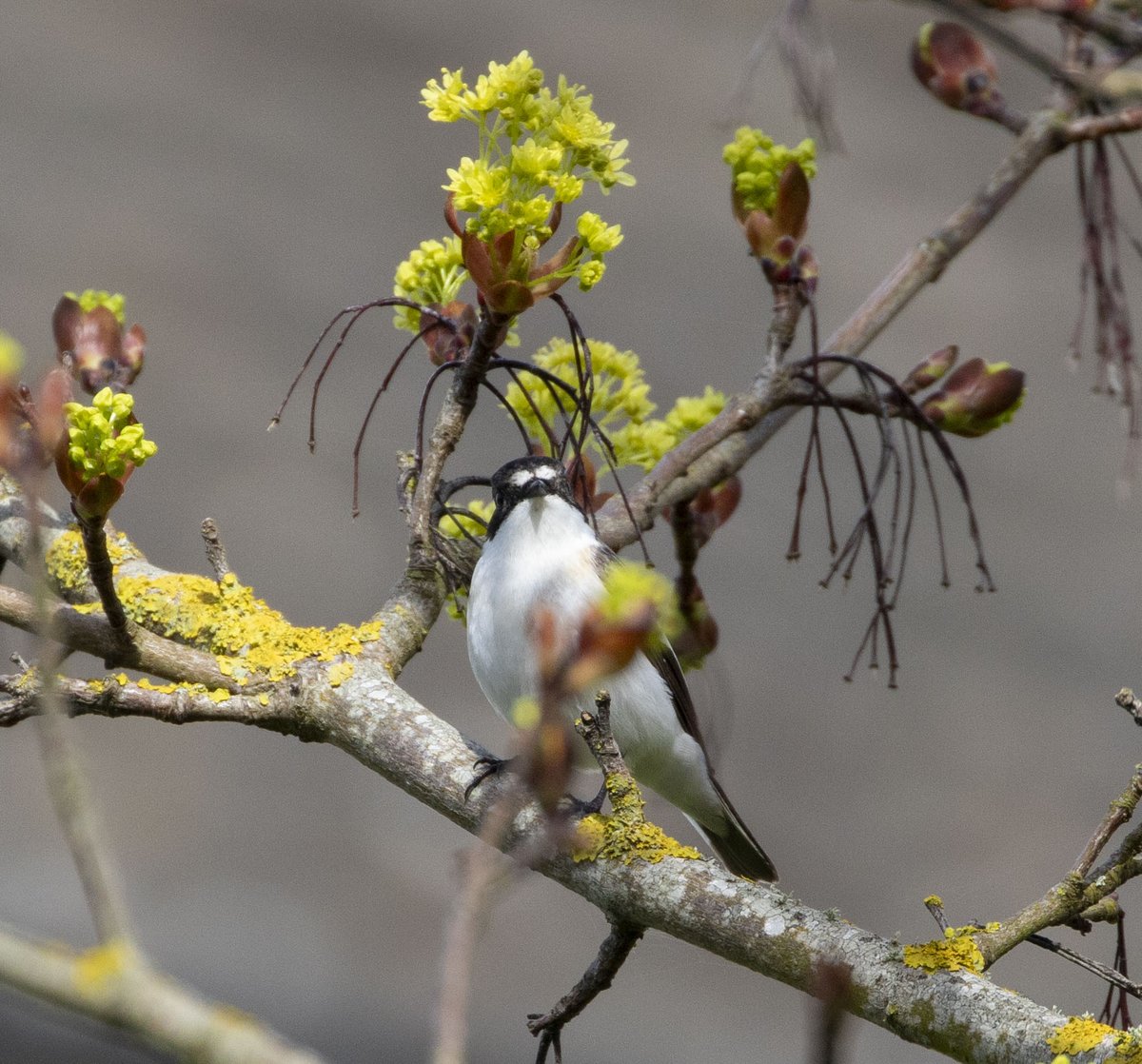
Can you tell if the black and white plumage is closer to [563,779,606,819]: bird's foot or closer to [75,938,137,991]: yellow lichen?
[563,779,606,819]: bird's foot

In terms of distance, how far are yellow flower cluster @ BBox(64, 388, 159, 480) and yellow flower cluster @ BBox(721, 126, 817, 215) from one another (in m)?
0.83

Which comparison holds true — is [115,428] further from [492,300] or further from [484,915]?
[484,915]

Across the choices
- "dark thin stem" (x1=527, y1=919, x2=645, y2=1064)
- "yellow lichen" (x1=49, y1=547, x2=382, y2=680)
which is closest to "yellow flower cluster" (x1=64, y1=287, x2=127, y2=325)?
"yellow lichen" (x1=49, y1=547, x2=382, y2=680)

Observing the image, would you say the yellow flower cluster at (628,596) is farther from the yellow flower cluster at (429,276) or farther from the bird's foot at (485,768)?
the yellow flower cluster at (429,276)

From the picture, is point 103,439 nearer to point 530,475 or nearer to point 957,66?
point 530,475

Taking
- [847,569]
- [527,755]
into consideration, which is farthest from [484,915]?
[847,569]

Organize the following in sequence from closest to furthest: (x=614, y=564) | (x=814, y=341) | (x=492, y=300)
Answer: (x=492, y=300), (x=814, y=341), (x=614, y=564)

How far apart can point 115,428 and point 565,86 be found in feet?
1.91

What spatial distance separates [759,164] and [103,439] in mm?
897

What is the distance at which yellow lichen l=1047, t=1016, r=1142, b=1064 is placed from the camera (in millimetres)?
1004

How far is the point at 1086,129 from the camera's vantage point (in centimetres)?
134

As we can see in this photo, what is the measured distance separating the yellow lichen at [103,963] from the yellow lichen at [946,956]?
33.3 inches

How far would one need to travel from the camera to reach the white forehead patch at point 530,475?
2095 mm

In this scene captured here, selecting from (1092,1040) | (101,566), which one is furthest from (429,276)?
(1092,1040)
